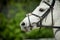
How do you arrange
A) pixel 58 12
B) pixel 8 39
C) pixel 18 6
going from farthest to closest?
pixel 18 6 < pixel 8 39 < pixel 58 12

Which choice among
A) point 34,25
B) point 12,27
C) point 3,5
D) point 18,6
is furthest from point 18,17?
point 34,25

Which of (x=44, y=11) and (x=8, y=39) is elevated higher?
(x=44, y=11)

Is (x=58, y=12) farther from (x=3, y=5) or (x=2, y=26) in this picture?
(x=3, y=5)

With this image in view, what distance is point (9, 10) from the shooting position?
15023mm

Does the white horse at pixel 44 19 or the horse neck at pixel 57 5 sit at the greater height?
the horse neck at pixel 57 5

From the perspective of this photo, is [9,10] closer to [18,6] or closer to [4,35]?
[18,6]

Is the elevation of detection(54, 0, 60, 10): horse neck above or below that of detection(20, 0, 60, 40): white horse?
above

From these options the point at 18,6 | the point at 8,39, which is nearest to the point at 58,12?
the point at 8,39

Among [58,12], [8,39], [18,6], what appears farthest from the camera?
[18,6]

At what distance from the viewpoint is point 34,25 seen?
244 inches

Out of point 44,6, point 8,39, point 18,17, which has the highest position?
point 44,6

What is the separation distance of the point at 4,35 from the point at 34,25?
648 cm

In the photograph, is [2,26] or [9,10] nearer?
[2,26]

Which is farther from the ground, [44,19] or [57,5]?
[57,5]
